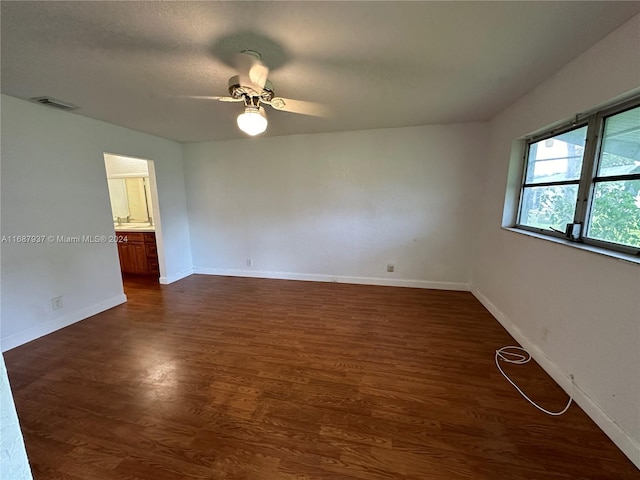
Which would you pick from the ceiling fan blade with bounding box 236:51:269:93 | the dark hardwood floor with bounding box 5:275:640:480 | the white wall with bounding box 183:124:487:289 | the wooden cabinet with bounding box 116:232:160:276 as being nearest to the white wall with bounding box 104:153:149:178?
the white wall with bounding box 183:124:487:289

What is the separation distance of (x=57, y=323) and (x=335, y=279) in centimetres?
351

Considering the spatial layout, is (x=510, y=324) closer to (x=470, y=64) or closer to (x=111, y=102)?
(x=470, y=64)

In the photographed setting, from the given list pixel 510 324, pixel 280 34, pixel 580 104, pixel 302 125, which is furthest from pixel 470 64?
pixel 510 324

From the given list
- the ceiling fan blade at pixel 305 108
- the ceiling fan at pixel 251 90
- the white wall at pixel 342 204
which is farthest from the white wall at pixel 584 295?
the ceiling fan at pixel 251 90

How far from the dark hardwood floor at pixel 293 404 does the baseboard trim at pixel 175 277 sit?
1311mm

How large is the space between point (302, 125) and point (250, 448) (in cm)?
344

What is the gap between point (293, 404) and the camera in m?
1.79

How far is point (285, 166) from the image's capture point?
4.19 metres

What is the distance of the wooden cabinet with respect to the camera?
4484 mm

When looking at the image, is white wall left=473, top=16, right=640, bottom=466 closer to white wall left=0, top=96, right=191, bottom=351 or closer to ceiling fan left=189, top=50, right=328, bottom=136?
ceiling fan left=189, top=50, right=328, bottom=136

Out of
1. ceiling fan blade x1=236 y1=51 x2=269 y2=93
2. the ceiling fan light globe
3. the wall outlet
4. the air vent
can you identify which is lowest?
the wall outlet

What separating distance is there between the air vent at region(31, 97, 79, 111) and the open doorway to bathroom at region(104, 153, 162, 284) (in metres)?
1.34

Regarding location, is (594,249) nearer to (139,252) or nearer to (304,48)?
(304,48)

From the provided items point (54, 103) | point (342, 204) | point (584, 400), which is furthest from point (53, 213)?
point (584, 400)
